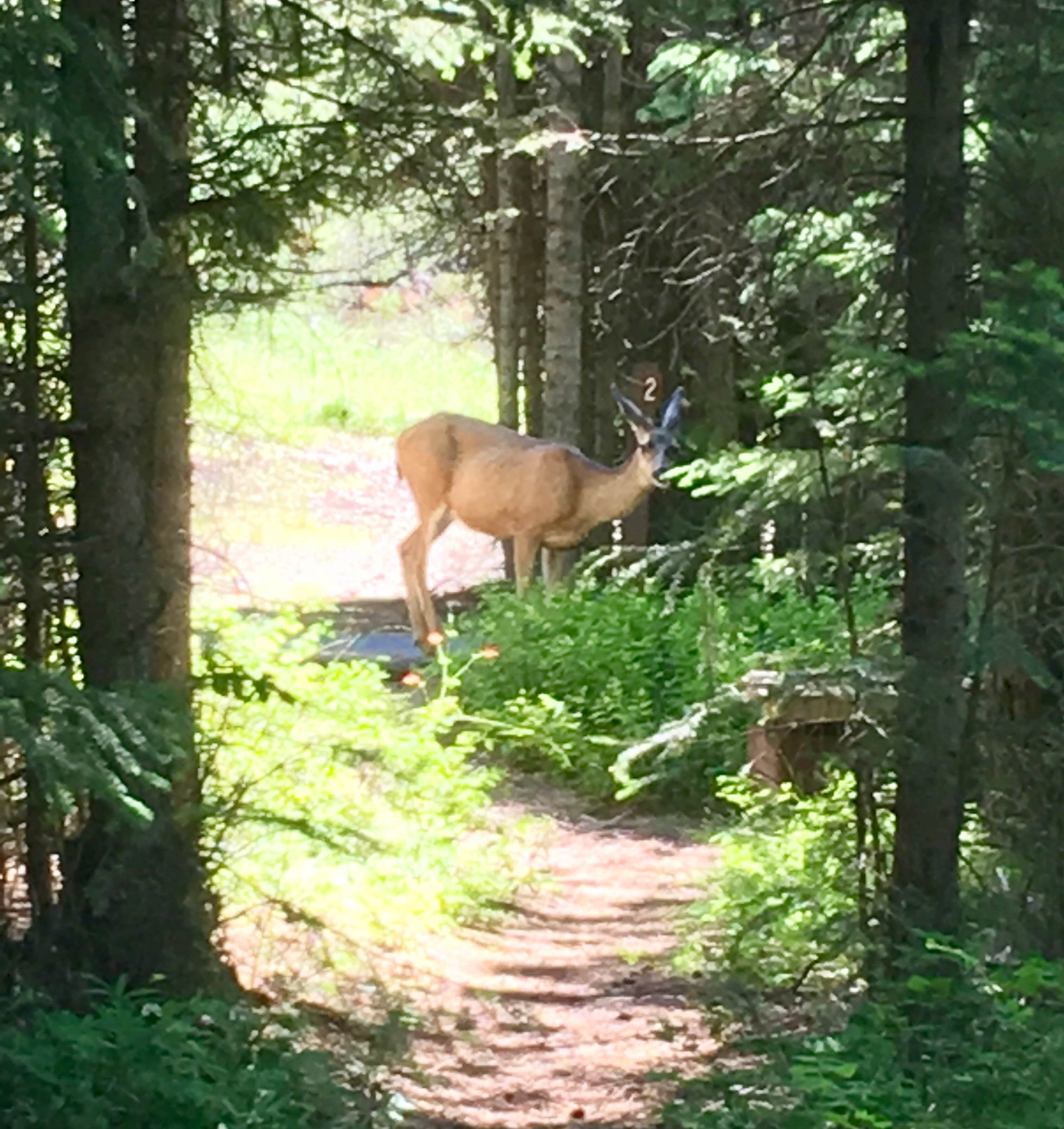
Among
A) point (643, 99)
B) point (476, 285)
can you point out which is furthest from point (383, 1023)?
point (476, 285)

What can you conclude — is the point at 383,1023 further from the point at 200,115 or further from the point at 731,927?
the point at 200,115

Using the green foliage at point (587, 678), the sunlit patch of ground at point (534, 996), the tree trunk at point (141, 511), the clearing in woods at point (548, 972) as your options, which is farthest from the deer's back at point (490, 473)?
the tree trunk at point (141, 511)

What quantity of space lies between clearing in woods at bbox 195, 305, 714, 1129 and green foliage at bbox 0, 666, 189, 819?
152 cm

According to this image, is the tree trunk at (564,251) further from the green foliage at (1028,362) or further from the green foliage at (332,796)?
the green foliage at (1028,362)

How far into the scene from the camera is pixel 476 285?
77.2ft

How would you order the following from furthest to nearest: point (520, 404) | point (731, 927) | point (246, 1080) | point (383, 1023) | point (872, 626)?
point (520, 404), point (731, 927), point (872, 626), point (383, 1023), point (246, 1080)

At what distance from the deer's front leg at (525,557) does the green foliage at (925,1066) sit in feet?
29.0

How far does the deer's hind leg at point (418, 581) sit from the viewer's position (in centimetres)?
1519

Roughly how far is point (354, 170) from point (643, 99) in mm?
10860

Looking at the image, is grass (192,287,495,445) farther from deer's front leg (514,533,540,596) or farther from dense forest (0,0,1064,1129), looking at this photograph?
dense forest (0,0,1064,1129)

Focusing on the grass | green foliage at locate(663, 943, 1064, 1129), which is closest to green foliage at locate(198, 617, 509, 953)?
green foliage at locate(663, 943, 1064, 1129)

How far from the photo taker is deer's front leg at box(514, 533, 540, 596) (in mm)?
14508

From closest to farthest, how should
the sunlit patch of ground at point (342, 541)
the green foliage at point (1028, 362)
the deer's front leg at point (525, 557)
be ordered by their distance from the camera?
the green foliage at point (1028, 362)
the sunlit patch of ground at point (342, 541)
the deer's front leg at point (525, 557)

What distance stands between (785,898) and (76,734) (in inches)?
158
